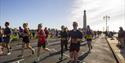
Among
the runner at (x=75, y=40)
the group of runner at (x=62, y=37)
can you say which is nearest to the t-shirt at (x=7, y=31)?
the group of runner at (x=62, y=37)

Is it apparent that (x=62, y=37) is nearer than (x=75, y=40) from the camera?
No

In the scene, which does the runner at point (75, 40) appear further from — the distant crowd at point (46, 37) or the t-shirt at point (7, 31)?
the t-shirt at point (7, 31)

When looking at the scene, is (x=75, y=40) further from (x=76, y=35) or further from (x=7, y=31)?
(x=7, y=31)

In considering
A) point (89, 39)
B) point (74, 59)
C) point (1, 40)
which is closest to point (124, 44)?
point (89, 39)

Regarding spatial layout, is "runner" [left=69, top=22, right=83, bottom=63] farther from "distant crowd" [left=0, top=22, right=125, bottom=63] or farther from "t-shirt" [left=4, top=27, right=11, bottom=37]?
"t-shirt" [left=4, top=27, right=11, bottom=37]

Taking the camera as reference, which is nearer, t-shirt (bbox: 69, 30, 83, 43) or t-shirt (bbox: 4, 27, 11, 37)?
t-shirt (bbox: 69, 30, 83, 43)

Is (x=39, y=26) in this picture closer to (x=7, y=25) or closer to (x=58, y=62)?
(x=58, y=62)

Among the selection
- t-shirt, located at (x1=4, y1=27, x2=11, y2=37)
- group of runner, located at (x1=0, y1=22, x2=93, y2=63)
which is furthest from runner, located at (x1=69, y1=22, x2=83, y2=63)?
t-shirt, located at (x1=4, y1=27, x2=11, y2=37)

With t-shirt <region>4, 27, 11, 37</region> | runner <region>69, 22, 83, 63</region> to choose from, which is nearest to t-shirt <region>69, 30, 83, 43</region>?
runner <region>69, 22, 83, 63</region>

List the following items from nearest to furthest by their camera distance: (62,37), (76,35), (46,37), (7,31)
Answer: (76,35) → (62,37) → (7,31) → (46,37)

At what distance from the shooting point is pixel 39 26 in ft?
48.5

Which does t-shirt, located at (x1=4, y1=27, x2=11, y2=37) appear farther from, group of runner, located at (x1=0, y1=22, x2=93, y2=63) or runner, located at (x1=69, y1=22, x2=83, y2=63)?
runner, located at (x1=69, y1=22, x2=83, y2=63)

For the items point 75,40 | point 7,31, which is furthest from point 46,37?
point 75,40

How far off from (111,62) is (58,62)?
10.6ft
